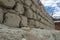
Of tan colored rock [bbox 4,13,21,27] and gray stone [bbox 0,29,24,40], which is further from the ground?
tan colored rock [bbox 4,13,21,27]

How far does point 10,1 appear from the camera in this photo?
128cm

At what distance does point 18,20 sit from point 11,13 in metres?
0.16

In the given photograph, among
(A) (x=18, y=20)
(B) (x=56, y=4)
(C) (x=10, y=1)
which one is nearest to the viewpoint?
(C) (x=10, y=1)

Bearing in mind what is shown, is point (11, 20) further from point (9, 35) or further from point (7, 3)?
point (9, 35)

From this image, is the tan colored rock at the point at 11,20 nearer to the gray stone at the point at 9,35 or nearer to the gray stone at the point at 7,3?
the gray stone at the point at 7,3

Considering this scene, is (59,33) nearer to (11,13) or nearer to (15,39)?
(11,13)

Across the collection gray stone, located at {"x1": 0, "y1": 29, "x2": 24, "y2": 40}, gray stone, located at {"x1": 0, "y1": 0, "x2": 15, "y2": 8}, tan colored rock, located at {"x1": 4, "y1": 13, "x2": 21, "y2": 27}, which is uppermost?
gray stone, located at {"x1": 0, "y1": 0, "x2": 15, "y2": 8}

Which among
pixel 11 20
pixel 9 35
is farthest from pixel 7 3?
pixel 9 35

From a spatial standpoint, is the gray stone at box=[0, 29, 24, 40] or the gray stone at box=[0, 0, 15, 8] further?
the gray stone at box=[0, 0, 15, 8]

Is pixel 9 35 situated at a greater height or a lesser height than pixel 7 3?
lesser

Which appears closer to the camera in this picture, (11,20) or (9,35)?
(9,35)

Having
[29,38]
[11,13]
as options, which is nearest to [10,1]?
[11,13]

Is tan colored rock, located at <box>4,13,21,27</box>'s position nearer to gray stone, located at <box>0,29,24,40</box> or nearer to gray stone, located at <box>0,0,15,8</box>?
gray stone, located at <box>0,0,15,8</box>

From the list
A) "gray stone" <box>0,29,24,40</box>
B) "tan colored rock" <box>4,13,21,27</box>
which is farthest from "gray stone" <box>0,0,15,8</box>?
"gray stone" <box>0,29,24,40</box>
